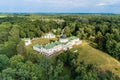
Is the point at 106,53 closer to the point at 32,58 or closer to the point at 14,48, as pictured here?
the point at 32,58

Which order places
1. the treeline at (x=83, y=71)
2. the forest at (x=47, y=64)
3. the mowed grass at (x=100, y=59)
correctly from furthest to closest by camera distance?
the mowed grass at (x=100, y=59), the forest at (x=47, y=64), the treeline at (x=83, y=71)

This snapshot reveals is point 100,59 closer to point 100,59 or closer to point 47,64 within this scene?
point 100,59

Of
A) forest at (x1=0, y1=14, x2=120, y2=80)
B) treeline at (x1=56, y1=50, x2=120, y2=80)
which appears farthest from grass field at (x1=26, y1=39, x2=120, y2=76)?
treeline at (x1=56, y1=50, x2=120, y2=80)

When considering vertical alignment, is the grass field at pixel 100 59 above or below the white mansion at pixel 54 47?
below

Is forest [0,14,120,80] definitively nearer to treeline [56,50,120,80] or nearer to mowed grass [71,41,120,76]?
treeline [56,50,120,80]

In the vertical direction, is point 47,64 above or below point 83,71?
below

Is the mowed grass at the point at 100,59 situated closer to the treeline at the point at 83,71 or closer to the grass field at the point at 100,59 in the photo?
the grass field at the point at 100,59

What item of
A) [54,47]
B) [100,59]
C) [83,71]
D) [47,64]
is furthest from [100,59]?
[47,64]

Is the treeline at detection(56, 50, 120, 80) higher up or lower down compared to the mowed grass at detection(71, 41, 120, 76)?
higher up

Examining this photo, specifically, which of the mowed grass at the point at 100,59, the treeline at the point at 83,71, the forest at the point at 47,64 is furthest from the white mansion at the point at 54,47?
the treeline at the point at 83,71
